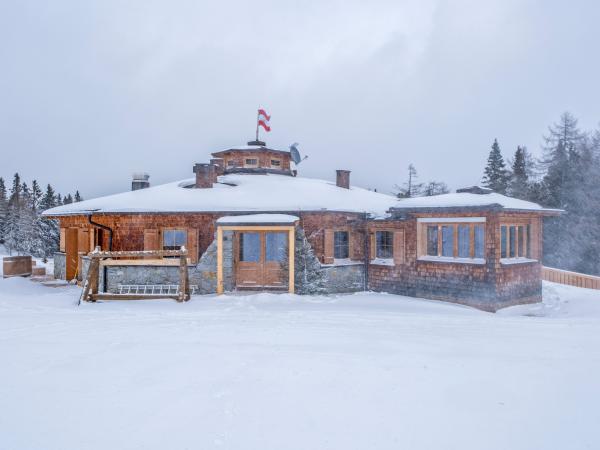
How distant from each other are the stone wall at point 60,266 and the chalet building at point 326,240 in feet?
6.29

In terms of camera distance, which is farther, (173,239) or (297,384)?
(173,239)

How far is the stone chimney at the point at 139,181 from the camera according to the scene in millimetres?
19484

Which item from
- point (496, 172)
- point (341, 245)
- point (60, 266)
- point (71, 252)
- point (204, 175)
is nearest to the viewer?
point (341, 245)

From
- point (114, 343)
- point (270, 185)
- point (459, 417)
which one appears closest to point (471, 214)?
point (270, 185)

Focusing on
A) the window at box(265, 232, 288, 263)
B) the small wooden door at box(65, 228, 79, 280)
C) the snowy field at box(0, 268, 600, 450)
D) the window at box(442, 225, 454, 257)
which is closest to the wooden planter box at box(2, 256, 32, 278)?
the small wooden door at box(65, 228, 79, 280)

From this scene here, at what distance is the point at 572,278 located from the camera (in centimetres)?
1883

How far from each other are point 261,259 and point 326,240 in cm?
248

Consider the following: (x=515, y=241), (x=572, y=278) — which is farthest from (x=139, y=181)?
(x=572, y=278)

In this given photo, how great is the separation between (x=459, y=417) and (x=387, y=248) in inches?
438

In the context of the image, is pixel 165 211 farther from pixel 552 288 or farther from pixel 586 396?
pixel 552 288

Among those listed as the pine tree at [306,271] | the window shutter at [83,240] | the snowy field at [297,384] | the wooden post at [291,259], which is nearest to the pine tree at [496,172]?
the pine tree at [306,271]

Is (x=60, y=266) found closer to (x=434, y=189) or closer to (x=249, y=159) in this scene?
(x=249, y=159)

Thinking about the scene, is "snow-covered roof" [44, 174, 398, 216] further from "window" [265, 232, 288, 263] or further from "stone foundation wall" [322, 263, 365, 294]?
"stone foundation wall" [322, 263, 365, 294]

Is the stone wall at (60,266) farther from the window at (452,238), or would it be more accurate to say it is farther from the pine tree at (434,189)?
the pine tree at (434,189)
